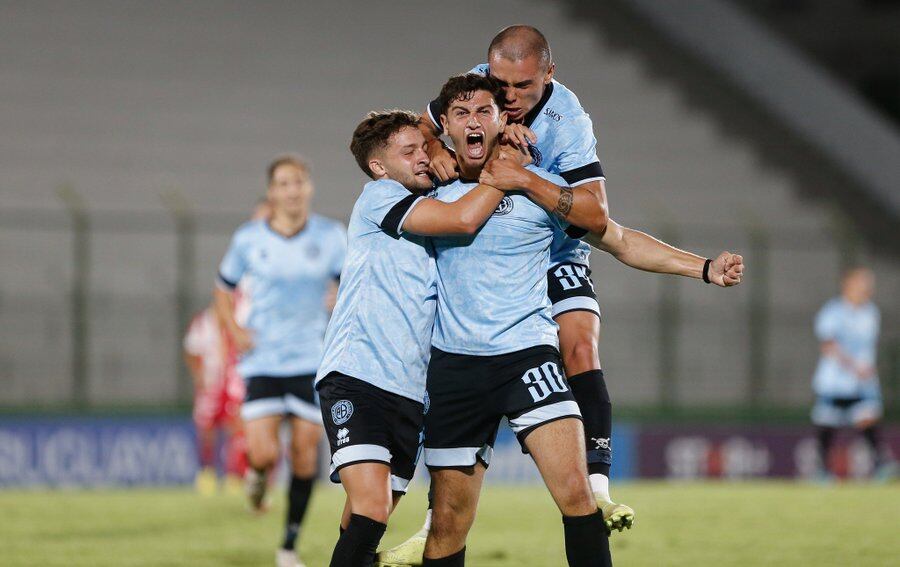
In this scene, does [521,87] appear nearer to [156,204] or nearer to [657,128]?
[156,204]

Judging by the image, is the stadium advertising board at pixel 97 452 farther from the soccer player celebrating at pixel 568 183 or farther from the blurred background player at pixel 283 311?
the soccer player celebrating at pixel 568 183

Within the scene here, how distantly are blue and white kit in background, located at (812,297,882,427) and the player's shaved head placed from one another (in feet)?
36.4

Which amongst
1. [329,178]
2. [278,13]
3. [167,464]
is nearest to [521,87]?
[167,464]

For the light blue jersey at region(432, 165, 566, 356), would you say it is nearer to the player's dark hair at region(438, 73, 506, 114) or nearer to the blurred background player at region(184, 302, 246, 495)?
the player's dark hair at region(438, 73, 506, 114)

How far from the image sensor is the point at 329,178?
68.9ft

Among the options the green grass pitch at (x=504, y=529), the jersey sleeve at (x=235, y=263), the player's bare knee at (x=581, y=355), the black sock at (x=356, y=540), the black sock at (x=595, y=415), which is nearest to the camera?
the black sock at (x=356, y=540)

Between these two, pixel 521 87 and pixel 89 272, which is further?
pixel 89 272

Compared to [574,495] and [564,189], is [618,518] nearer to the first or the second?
[574,495]

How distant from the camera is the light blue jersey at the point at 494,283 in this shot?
5.82 m

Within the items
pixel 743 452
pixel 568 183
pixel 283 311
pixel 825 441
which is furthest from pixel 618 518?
pixel 743 452

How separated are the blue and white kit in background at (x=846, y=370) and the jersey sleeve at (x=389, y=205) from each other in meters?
11.4

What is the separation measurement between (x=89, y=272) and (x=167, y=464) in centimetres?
256

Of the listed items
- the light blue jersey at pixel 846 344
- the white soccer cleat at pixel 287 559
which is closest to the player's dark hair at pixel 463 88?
the white soccer cleat at pixel 287 559

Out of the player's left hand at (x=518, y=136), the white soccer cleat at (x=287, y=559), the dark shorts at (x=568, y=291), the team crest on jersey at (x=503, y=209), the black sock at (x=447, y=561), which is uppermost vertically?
the player's left hand at (x=518, y=136)
